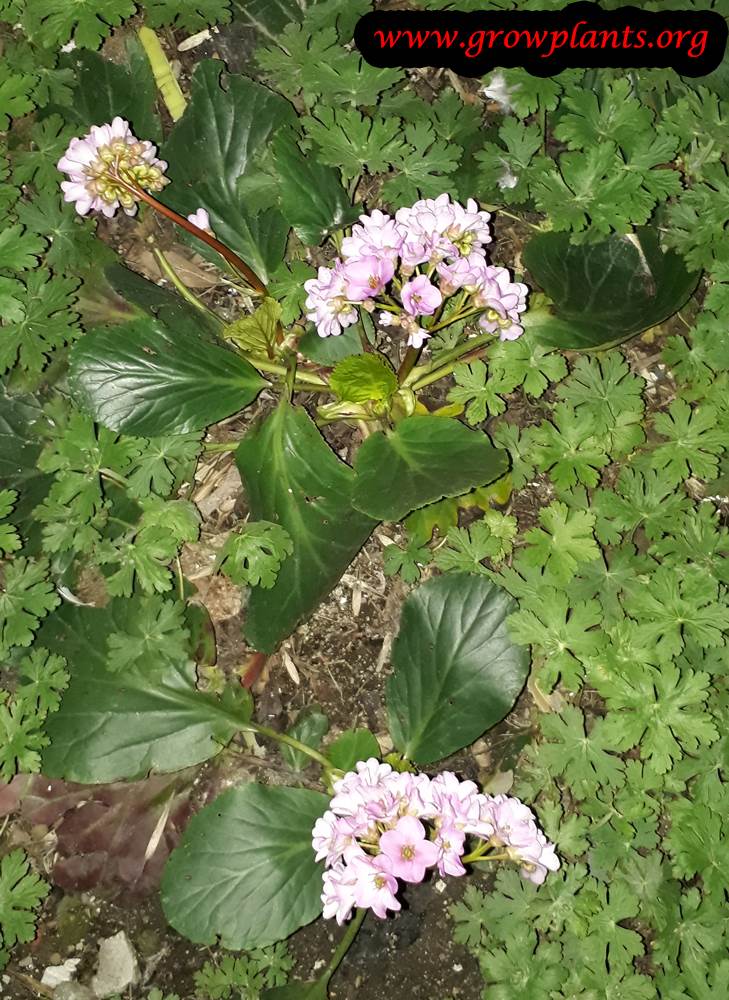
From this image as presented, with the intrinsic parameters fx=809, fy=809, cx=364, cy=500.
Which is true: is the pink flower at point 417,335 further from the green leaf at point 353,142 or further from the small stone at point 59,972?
the small stone at point 59,972

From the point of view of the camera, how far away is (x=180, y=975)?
5.85ft

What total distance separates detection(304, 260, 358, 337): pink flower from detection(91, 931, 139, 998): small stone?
4.60 feet

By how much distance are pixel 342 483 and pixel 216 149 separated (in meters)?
0.86

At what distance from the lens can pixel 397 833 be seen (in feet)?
4.41

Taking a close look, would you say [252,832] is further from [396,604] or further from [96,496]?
[96,496]

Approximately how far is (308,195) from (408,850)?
131 centimetres

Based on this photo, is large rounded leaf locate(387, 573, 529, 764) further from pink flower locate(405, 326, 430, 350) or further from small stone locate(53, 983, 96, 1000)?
small stone locate(53, 983, 96, 1000)

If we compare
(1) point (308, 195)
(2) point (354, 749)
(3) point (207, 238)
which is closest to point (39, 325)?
(3) point (207, 238)

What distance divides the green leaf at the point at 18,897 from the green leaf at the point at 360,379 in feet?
4.03

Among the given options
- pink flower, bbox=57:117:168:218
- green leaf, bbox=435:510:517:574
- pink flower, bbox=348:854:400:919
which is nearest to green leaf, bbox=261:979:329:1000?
pink flower, bbox=348:854:400:919

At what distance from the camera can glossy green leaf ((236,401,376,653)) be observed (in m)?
1.72

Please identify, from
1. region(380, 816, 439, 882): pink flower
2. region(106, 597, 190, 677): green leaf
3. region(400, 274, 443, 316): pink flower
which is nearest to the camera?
region(380, 816, 439, 882): pink flower

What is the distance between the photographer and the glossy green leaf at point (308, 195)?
5.61 ft

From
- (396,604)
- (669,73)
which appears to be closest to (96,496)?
(396,604)
